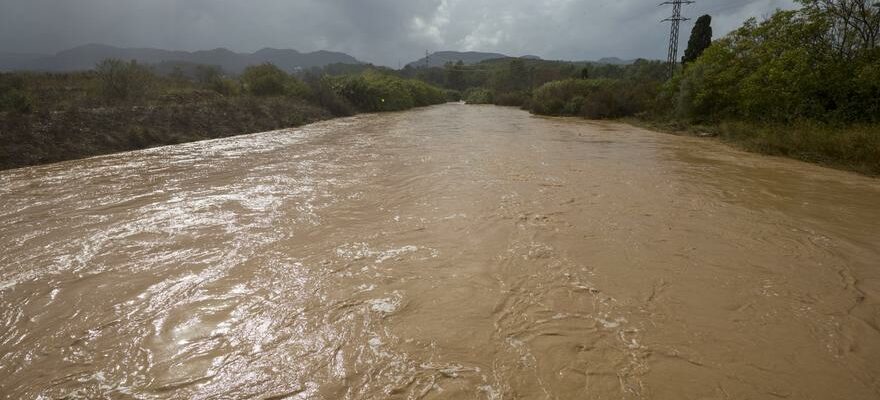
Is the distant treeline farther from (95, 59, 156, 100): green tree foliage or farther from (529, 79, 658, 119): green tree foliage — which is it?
(95, 59, 156, 100): green tree foliage

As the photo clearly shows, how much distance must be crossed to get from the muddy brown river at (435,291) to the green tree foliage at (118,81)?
11881 millimetres

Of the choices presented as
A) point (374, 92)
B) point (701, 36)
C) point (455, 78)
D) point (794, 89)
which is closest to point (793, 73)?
point (794, 89)

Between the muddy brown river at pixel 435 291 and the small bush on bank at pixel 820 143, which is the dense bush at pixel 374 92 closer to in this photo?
the small bush on bank at pixel 820 143

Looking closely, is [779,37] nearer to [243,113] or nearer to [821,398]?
[821,398]

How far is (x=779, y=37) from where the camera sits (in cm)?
1709

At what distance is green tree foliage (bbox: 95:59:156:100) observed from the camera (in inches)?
712

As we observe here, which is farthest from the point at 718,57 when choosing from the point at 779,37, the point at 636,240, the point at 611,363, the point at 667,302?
the point at 611,363

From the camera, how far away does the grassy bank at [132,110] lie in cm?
1152

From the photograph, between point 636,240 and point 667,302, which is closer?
point 667,302

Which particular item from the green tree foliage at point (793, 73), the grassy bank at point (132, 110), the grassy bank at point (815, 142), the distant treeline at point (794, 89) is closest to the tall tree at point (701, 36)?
the distant treeline at point (794, 89)

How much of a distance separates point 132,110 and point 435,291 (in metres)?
15.9

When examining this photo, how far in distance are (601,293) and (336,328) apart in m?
2.51

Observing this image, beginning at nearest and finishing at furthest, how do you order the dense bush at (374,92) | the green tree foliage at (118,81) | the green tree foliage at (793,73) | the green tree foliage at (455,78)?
the green tree foliage at (793,73)
the green tree foliage at (118,81)
the dense bush at (374,92)
the green tree foliage at (455,78)

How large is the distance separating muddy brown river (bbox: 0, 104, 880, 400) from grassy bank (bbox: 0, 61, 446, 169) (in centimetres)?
427
